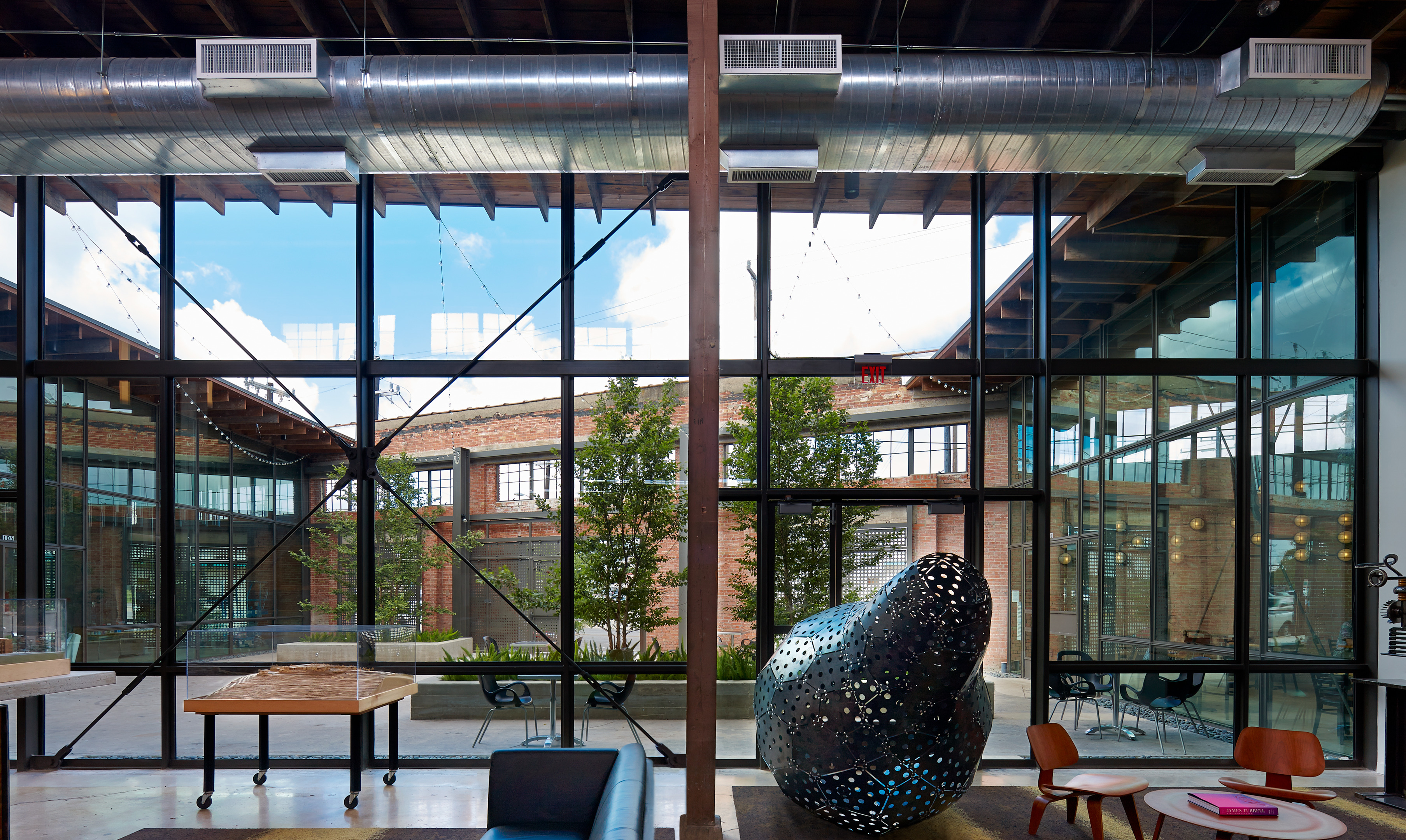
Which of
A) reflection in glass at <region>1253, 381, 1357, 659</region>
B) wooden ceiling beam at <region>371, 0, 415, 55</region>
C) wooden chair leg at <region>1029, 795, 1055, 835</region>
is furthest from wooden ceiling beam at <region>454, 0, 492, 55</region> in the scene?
reflection in glass at <region>1253, 381, 1357, 659</region>

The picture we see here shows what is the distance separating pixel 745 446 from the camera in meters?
6.78

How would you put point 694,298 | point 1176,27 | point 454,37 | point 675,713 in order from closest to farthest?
point 694,298, point 1176,27, point 454,37, point 675,713

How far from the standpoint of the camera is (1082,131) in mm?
5082

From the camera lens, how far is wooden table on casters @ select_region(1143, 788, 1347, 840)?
3.93m

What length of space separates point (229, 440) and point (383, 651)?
2.14 metres

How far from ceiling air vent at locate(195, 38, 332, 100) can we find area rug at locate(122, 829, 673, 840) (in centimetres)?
398

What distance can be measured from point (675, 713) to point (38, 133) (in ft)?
17.3

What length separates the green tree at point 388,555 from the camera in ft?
21.9

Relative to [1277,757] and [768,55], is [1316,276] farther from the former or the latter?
[768,55]

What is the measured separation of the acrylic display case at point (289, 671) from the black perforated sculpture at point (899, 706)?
277 cm

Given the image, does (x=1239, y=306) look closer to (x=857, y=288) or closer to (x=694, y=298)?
(x=857, y=288)

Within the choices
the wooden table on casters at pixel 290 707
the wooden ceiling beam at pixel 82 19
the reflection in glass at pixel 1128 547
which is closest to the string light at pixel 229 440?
the wooden table on casters at pixel 290 707

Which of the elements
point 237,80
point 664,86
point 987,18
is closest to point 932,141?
point 987,18

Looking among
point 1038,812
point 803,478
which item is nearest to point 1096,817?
point 1038,812
